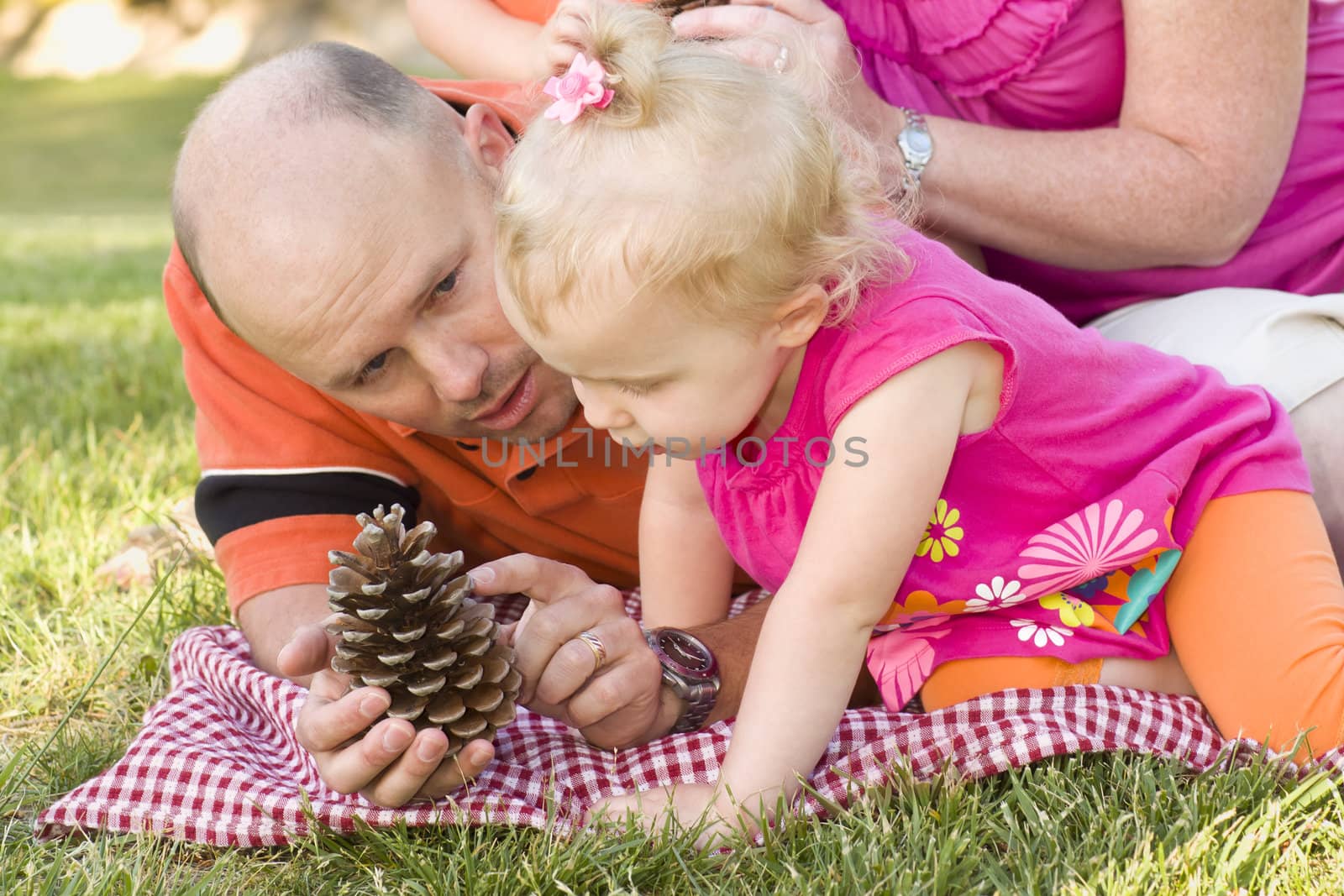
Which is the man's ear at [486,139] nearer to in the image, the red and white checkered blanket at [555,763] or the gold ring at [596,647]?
the gold ring at [596,647]

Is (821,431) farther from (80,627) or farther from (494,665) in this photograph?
Answer: (80,627)

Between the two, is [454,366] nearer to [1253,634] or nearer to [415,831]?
[415,831]

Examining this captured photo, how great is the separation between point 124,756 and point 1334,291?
227 centimetres

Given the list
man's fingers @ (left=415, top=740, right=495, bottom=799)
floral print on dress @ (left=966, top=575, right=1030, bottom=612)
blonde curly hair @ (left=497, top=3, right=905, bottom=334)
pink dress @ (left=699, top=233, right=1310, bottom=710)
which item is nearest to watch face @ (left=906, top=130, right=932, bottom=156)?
pink dress @ (left=699, top=233, right=1310, bottom=710)

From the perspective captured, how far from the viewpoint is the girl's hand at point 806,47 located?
6.06 ft

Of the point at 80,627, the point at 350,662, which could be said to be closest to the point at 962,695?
the point at 350,662

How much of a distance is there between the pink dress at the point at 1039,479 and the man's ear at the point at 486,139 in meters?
0.62

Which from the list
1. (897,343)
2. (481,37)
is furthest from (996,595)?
(481,37)

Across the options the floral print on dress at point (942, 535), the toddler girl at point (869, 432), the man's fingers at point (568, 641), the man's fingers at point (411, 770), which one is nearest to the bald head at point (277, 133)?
the toddler girl at point (869, 432)

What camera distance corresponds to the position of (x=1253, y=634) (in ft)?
5.86

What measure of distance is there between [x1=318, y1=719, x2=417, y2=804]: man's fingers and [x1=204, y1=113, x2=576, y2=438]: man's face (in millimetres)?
578

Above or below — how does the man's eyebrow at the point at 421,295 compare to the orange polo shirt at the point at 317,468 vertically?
above

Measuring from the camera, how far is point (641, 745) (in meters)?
1.89

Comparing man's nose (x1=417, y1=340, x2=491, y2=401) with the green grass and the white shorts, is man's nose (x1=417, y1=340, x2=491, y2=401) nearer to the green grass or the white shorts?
the green grass
